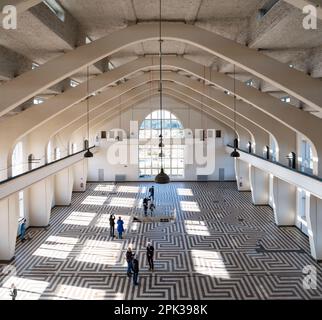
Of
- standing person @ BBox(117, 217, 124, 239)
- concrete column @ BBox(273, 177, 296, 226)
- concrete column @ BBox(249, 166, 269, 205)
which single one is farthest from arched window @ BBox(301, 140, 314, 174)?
standing person @ BBox(117, 217, 124, 239)

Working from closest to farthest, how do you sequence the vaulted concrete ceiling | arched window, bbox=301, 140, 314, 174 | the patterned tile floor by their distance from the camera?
the vaulted concrete ceiling < the patterned tile floor < arched window, bbox=301, 140, 314, 174

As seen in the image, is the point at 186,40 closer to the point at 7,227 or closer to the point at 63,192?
the point at 7,227

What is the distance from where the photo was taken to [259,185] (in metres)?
21.2

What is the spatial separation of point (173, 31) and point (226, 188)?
18092 mm

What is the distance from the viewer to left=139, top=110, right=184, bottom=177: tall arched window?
98.5 ft

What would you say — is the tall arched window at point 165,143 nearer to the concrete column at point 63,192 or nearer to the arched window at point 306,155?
the concrete column at point 63,192

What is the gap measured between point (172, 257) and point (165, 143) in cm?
1750

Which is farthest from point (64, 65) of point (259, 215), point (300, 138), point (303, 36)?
point (259, 215)

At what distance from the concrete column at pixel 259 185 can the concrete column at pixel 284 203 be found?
A: 13.3 feet

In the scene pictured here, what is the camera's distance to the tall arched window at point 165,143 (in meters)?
30.0

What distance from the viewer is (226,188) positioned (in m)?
27.1

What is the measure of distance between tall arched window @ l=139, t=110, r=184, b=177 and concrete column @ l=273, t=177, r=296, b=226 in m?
13.9

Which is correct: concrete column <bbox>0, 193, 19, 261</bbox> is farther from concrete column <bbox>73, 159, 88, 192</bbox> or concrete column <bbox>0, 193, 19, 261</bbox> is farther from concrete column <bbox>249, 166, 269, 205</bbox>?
concrete column <bbox>73, 159, 88, 192</bbox>

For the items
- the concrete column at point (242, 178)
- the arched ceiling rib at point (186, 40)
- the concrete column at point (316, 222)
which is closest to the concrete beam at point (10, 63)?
the arched ceiling rib at point (186, 40)
